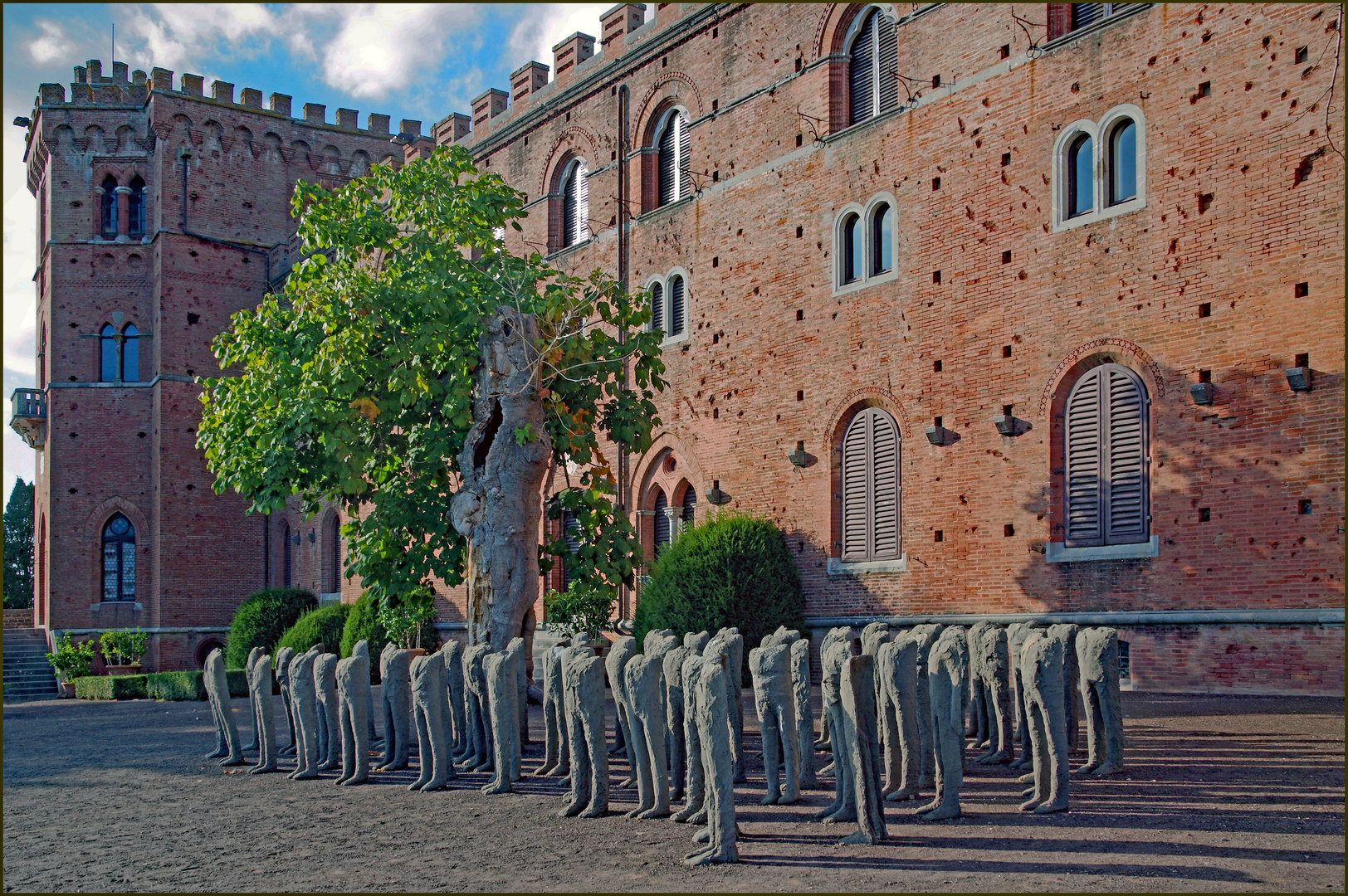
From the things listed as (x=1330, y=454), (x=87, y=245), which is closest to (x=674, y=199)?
(x=1330, y=454)

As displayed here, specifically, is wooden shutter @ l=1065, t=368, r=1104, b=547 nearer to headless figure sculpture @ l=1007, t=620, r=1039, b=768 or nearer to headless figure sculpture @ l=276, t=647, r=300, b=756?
headless figure sculpture @ l=1007, t=620, r=1039, b=768

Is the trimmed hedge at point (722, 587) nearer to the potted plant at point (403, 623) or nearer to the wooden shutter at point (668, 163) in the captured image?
the potted plant at point (403, 623)

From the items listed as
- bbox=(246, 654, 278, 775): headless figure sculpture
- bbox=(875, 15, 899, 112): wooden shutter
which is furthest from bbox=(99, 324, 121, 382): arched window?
bbox=(246, 654, 278, 775): headless figure sculpture

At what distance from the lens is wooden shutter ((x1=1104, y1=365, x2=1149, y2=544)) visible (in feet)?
51.4

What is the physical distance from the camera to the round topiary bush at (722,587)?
59.6 feet

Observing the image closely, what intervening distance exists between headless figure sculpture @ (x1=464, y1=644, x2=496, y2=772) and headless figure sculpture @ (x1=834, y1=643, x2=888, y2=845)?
4.42 m

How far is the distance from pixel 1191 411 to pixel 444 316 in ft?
30.2

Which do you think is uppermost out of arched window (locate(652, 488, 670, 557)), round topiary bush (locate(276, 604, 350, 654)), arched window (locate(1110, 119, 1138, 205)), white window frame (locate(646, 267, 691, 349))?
arched window (locate(1110, 119, 1138, 205))

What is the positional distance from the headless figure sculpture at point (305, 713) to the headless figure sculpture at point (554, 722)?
2.19 metres

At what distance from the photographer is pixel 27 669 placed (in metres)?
33.6

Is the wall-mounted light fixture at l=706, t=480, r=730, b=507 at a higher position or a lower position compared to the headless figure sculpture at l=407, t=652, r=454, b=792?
higher

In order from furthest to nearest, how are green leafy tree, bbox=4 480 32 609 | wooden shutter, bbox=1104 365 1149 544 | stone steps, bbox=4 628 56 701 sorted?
green leafy tree, bbox=4 480 32 609 → stone steps, bbox=4 628 56 701 → wooden shutter, bbox=1104 365 1149 544

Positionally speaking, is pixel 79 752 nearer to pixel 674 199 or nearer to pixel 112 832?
pixel 112 832

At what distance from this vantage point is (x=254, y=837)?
27.3 ft
